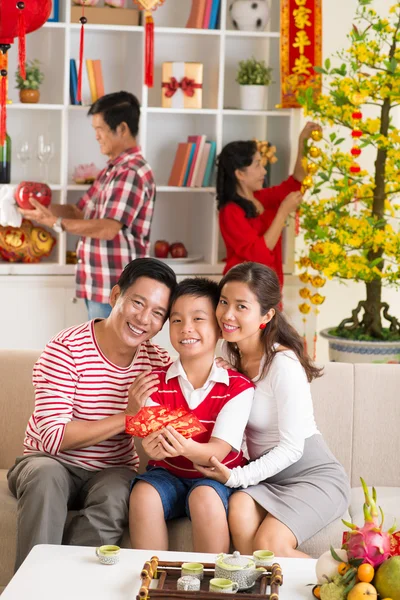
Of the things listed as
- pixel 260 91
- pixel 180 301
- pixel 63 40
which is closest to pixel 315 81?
pixel 260 91

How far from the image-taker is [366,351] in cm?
412

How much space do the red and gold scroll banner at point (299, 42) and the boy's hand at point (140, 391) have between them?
2.34m

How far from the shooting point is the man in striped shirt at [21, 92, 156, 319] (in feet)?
13.3

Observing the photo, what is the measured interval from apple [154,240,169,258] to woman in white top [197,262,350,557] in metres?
2.25

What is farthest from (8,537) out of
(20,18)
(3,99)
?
(20,18)

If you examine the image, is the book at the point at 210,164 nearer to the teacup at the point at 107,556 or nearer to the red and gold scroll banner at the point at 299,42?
the red and gold scroll banner at the point at 299,42

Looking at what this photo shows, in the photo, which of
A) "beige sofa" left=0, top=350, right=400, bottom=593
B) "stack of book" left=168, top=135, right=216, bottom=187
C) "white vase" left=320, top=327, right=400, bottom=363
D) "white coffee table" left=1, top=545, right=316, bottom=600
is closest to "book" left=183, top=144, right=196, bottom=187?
"stack of book" left=168, top=135, right=216, bottom=187

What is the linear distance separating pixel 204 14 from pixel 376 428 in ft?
8.62

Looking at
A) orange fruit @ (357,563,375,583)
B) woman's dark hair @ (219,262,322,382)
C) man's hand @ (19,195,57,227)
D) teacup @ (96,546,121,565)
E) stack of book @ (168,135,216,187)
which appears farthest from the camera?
stack of book @ (168,135,216,187)

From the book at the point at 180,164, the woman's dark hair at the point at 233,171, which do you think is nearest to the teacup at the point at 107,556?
the woman's dark hair at the point at 233,171

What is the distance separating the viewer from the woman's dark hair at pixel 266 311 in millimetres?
2500

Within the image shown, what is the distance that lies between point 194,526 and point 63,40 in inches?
120

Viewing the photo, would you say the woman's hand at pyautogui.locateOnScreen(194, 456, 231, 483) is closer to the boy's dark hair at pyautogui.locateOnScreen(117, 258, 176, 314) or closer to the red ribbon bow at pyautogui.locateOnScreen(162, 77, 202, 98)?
the boy's dark hair at pyautogui.locateOnScreen(117, 258, 176, 314)

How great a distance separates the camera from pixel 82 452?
8.20ft
